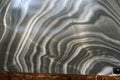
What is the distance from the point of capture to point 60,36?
229cm

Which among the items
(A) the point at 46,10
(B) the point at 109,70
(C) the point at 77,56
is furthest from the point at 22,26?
(B) the point at 109,70

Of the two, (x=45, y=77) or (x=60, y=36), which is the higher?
(x=60, y=36)

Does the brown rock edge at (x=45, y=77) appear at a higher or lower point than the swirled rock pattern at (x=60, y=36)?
lower

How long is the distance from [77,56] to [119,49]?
454 mm

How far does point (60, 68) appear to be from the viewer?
2.29 metres

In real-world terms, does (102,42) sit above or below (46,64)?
above

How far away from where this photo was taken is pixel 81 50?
7.50 feet

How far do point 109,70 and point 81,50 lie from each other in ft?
1.19

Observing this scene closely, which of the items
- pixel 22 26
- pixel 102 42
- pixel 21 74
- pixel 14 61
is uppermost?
pixel 22 26

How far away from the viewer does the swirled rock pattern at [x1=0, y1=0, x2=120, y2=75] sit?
7.29 feet

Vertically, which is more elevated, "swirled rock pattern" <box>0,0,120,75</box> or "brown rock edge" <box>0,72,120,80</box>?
"swirled rock pattern" <box>0,0,120,75</box>

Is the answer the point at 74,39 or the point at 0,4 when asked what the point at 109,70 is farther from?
the point at 0,4

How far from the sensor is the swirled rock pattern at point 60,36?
222cm

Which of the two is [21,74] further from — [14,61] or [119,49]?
[119,49]
